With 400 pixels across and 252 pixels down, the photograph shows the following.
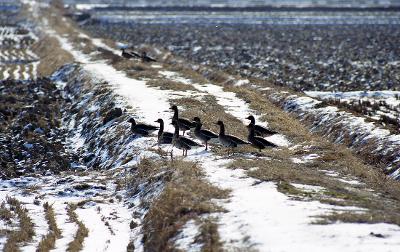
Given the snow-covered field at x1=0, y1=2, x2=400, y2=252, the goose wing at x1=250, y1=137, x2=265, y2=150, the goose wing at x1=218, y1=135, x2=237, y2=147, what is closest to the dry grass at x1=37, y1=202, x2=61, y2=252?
the snow-covered field at x1=0, y1=2, x2=400, y2=252

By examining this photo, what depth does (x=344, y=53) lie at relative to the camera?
2566 inches

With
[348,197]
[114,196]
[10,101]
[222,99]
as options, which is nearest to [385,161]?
[348,197]

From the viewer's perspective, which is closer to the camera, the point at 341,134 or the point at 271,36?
the point at 341,134

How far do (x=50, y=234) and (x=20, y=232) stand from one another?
75 centimetres

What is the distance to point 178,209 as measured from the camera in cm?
1478

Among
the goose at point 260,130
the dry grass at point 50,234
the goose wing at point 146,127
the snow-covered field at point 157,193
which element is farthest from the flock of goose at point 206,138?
the dry grass at point 50,234

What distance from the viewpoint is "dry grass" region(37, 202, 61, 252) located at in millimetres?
14682

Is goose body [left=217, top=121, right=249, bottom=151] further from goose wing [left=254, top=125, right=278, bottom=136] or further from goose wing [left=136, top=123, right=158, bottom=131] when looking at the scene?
goose wing [left=136, top=123, right=158, bottom=131]

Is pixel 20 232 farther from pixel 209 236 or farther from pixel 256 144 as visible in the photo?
pixel 256 144

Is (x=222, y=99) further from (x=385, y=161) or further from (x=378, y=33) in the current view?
(x=378, y=33)

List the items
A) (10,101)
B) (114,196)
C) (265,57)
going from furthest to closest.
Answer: (265,57) < (10,101) < (114,196)

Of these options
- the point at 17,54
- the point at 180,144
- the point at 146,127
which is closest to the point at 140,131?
the point at 146,127

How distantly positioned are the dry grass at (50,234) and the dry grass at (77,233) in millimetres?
463

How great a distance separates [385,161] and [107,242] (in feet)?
34.6
